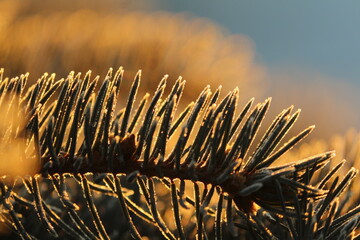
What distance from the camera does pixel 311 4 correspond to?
1020cm

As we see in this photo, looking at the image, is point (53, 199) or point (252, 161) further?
point (53, 199)

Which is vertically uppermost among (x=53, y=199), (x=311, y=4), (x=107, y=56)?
(x=311, y=4)

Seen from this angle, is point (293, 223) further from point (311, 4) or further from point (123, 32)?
point (311, 4)

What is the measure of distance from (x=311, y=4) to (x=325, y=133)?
9.70 m

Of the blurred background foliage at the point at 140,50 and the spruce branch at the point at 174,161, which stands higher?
the blurred background foliage at the point at 140,50

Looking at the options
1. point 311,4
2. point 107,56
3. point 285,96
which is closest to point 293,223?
point 107,56

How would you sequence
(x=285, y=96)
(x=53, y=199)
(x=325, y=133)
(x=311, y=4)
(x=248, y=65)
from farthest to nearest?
(x=311, y=4)
(x=285, y=96)
(x=325, y=133)
(x=248, y=65)
(x=53, y=199)

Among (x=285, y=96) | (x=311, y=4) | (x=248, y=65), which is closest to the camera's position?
(x=248, y=65)

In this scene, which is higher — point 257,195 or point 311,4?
point 311,4

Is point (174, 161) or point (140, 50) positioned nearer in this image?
point (174, 161)

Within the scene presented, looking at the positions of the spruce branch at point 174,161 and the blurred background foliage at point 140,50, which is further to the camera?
the blurred background foliage at point 140,50

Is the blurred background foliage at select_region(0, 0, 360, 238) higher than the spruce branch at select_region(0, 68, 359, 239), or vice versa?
the blurred background foliage at select_region(0, 0, 360, 238)

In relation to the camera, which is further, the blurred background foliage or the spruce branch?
the blurred background foliage

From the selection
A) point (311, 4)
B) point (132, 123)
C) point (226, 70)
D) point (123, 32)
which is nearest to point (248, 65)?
point (226, 70)
